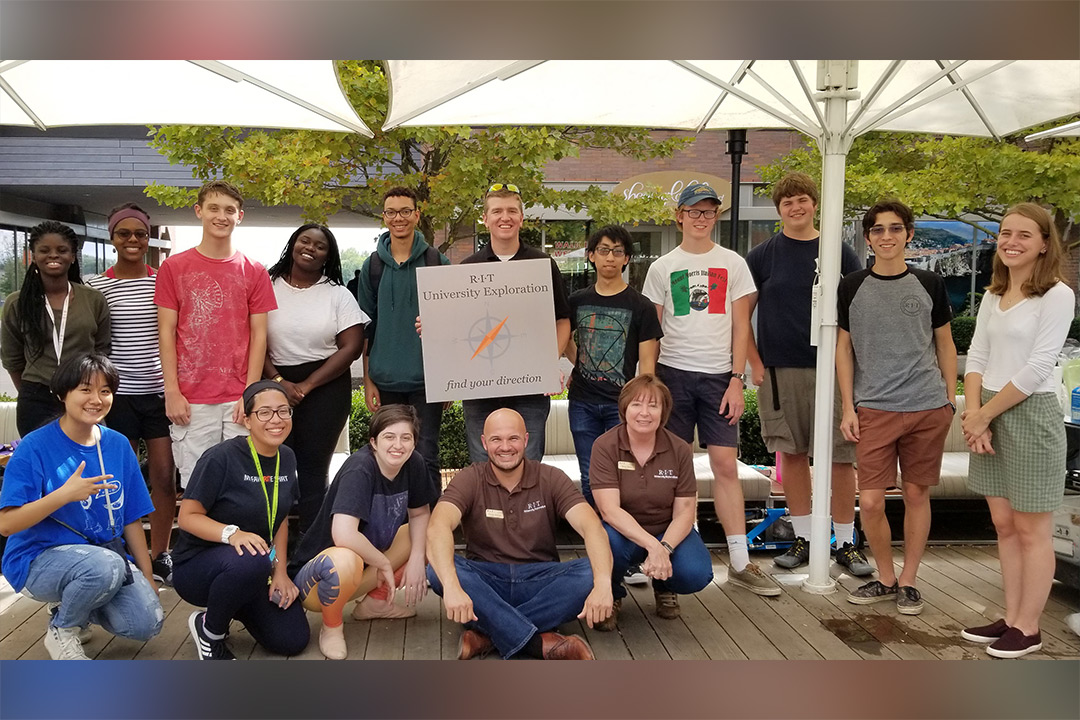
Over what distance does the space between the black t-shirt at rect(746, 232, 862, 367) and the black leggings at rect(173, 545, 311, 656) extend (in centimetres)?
279

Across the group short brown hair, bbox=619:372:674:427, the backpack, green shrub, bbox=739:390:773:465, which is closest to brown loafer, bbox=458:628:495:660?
short brown hair, bbox=619:372:674:427

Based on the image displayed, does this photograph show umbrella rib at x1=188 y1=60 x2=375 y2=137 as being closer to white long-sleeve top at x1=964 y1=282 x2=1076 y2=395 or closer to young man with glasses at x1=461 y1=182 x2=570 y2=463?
young man with glasses at x1=461 y1=182 x2=570 y2=463

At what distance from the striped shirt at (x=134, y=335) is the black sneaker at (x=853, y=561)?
3.70 metres

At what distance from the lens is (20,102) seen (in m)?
5.18

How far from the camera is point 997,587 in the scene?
16.2ft

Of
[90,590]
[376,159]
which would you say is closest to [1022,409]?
[90,590]

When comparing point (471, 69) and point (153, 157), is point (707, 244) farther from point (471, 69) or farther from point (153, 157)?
point (153, 157)

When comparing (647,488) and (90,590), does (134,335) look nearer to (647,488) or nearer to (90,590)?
(90,590)

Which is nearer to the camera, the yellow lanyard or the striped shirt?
the yellow lanyard

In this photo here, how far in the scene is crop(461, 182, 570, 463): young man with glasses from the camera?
4.49m

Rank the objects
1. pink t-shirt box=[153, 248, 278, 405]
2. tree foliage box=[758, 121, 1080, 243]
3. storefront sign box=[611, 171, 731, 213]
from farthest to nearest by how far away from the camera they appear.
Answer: storefront sign box=[611, 171, 731, 213]
tree foliage box=[758, 121, 1080, 243]
pink t-shirt box=[153, 248, 278, 405]

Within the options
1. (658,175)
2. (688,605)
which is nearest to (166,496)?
(688,605)

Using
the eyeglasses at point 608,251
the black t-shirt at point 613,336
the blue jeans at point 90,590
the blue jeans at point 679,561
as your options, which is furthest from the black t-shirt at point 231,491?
the eyeglasses at point 608,251

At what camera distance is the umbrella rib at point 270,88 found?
4.66 meters
